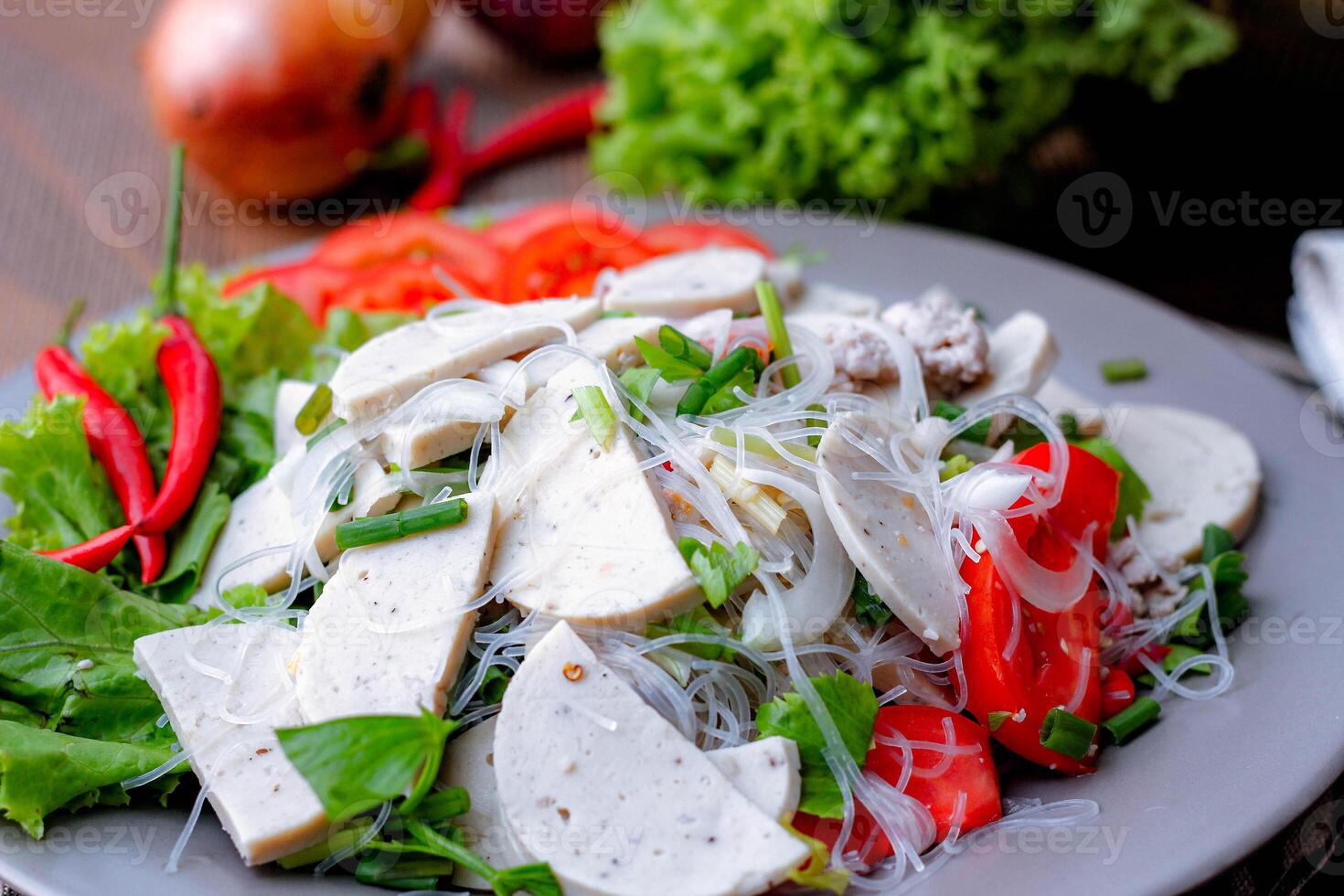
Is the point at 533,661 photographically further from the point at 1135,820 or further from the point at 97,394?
the point at 97,394

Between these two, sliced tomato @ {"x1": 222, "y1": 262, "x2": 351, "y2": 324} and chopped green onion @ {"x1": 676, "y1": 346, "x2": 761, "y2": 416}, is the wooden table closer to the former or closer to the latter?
sliced tomato @ {"x1": 222, "y1": 262, "x2": 351, "y2": 324}

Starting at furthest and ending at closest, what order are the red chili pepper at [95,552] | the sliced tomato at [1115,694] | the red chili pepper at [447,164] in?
the red chili pepper at [447,164] → the red chili pepper at [95,552] → the sliced tomato at [1115,694]

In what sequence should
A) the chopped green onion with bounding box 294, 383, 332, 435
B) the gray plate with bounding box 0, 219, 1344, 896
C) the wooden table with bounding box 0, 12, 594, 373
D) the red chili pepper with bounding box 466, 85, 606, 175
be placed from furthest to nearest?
the red chili pepper with bounding box 466, 85, 606, 175 < the wooden table with bounding box 0, 12, 594, 373 < the chopped green onion with bounding box 294, 383, 332, 435 < the gray plate with bounding box 0, 219, 1344, 896

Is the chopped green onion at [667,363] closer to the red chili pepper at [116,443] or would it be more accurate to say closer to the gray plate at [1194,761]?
the gray plate at [1194,761]

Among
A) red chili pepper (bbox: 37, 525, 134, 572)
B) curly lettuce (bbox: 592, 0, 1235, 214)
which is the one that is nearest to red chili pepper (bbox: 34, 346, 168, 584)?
red chili pepper (bbox: 37, 525, 134, 572)

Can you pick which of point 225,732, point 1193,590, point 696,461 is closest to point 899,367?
point 696,461

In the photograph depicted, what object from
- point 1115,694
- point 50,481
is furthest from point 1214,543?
point 50,481

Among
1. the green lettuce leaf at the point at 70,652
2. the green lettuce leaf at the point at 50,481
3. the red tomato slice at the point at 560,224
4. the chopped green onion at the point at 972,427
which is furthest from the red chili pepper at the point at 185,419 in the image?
the chopped green onion at the point at 972,427

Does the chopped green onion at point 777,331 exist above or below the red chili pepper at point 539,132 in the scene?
above
